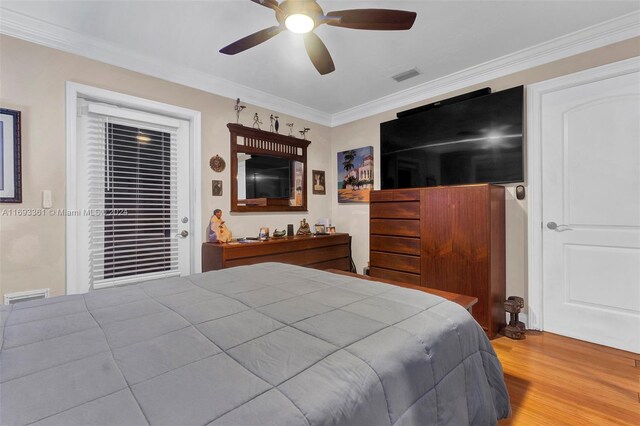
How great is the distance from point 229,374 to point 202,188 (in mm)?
2692

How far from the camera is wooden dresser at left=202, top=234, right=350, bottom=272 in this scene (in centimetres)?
281

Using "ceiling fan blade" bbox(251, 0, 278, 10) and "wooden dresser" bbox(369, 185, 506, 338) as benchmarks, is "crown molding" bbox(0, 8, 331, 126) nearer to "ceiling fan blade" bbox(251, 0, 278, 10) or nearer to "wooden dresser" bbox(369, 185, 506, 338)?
"ceiling fan blade" bbox(251, 0, 278, 10)

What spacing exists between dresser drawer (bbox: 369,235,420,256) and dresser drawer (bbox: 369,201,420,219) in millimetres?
244

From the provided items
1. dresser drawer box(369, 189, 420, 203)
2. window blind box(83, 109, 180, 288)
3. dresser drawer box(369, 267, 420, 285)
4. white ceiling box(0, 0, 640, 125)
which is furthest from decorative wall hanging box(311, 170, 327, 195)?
window blind box(83, 109, 180, 288)

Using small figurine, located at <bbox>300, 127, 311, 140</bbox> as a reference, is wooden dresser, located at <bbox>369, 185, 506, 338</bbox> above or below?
below

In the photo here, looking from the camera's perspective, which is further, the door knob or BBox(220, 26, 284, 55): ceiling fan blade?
the door knob

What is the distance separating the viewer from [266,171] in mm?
3658

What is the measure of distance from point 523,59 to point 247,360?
336 centimetres

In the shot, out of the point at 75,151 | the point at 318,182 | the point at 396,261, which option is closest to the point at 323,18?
the point at 75,151

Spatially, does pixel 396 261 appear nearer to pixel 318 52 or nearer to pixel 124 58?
pixel 318 52

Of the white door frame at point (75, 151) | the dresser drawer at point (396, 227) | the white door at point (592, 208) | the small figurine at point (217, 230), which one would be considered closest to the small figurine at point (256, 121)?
the white door frame at point (75, 151)

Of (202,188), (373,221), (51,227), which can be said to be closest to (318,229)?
(373,221)

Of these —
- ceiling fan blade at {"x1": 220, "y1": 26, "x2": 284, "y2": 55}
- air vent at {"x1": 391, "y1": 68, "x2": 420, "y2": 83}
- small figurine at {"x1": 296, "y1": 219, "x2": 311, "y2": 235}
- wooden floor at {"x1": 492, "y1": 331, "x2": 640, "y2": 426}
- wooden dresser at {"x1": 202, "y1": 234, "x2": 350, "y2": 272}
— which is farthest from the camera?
small figurine at {"x1": 296, "y1": 219, "x2": 311, "y2": 235}

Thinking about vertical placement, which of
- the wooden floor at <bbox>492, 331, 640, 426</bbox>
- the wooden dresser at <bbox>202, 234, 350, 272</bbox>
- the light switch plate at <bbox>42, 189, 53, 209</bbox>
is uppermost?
the light switch plate at <bbox>42, 189, 53, 209</bbox>
